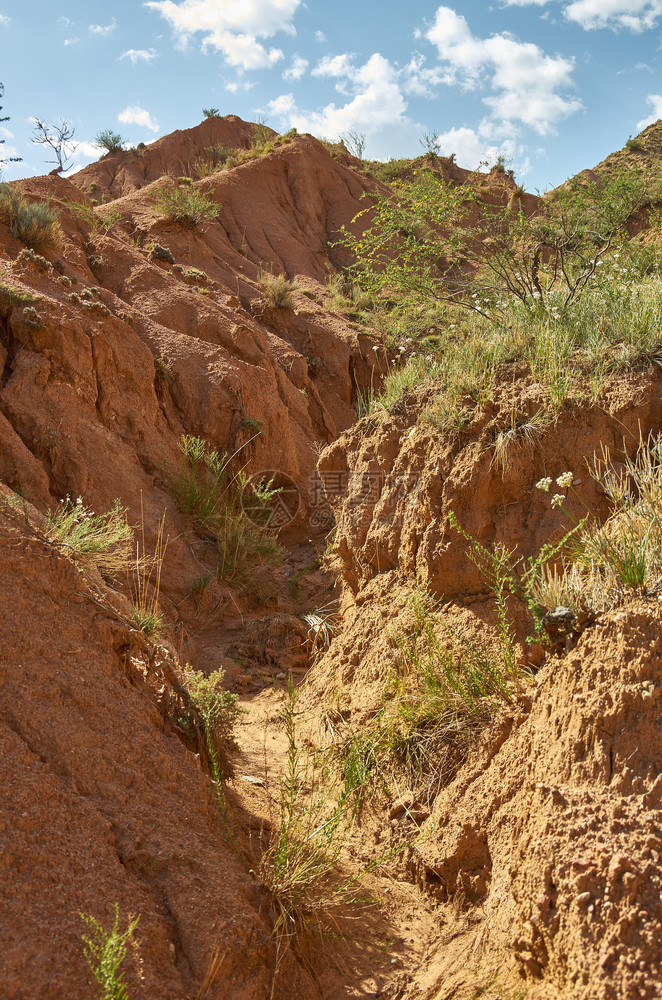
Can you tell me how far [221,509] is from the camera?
7648 millimetres

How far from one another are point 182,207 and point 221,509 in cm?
726

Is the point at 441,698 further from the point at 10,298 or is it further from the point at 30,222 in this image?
the point at 30,222

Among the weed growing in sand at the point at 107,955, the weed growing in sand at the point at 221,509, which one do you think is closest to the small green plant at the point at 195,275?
the weed growing in sand at the point at 221,509

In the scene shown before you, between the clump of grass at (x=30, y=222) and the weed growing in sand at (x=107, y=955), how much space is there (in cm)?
808

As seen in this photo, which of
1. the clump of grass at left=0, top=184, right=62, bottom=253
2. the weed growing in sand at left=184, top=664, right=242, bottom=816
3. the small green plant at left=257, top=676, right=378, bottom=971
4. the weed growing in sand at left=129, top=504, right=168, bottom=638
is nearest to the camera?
the small green plant at left=257, top=676, right=378, bottom=971

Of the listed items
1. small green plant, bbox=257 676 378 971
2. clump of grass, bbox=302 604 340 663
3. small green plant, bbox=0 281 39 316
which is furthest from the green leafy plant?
small green plant, bbox=257 676 378 971

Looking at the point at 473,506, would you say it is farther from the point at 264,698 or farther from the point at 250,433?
the point at 250,433

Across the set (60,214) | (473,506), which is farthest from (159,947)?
(60,214)

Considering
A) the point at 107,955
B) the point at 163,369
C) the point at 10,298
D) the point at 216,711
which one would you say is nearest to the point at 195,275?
the point at 163,369

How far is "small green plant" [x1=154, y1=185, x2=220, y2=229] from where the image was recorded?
11.9 m

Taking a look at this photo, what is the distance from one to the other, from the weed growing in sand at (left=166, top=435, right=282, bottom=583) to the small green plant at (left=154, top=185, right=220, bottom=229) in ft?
19.6

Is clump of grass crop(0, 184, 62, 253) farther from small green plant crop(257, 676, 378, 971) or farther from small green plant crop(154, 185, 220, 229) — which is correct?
small green plant crop(257, 676, 378, 971)

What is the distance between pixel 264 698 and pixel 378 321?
9.74 metres

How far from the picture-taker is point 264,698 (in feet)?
17.0
